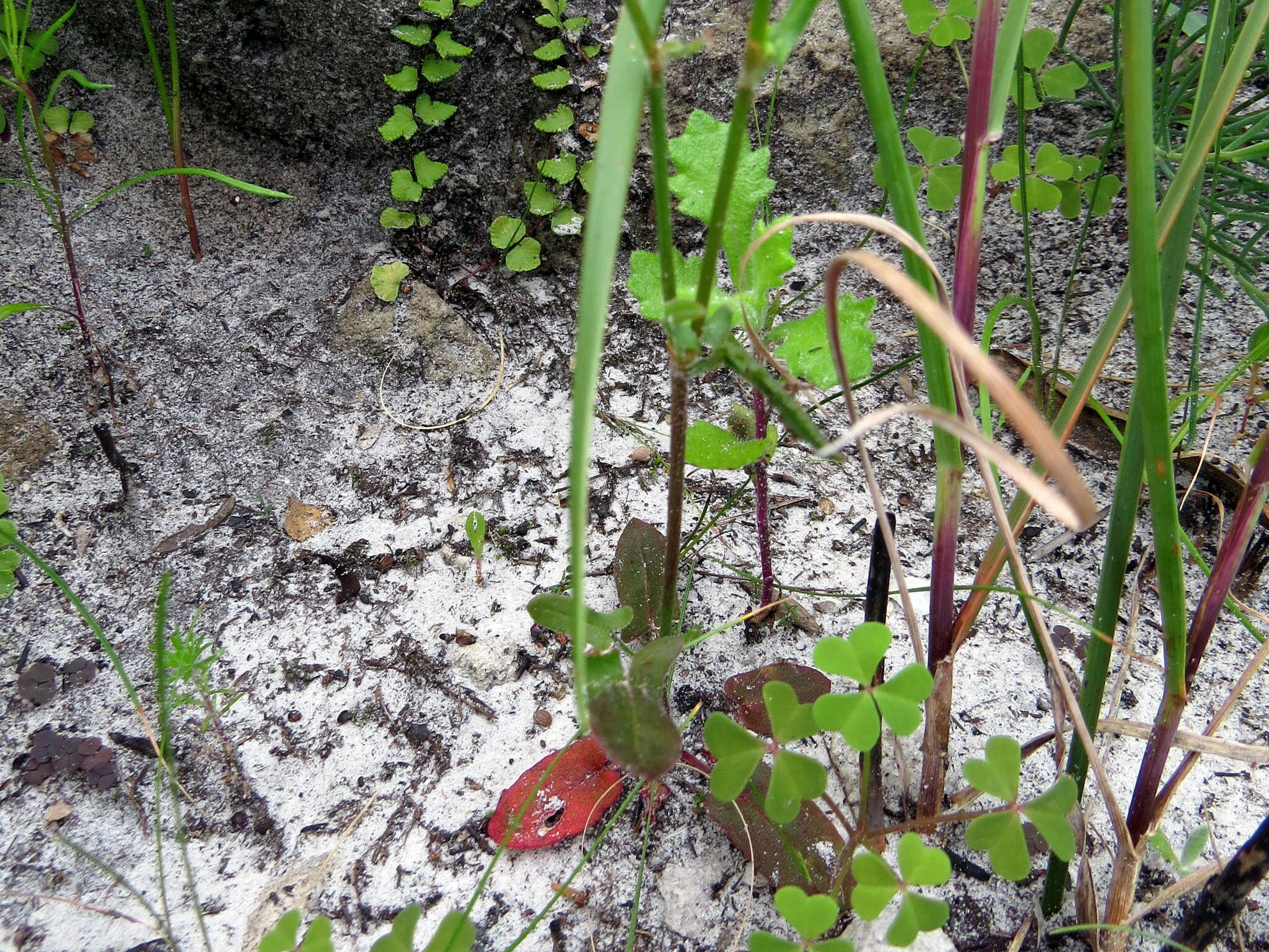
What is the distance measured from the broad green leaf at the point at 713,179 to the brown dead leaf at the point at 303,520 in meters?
0.74

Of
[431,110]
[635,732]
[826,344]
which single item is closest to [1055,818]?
[635,732]

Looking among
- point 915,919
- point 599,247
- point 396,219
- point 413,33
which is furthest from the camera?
point 396,219

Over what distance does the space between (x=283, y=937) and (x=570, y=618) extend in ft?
1.29

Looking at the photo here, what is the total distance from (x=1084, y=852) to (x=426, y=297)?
4.07 ft

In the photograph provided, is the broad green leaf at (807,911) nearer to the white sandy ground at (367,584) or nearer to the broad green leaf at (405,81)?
the white sandy ground at (367,584)

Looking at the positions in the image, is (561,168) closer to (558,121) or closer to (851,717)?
(558,121)

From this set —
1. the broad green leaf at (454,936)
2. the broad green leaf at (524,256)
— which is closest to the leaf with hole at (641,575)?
the broad green leaf at (454,936)

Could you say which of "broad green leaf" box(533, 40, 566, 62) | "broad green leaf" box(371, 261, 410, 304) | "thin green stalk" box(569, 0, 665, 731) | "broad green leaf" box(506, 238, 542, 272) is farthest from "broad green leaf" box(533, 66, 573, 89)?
"thin green stalk" box(569, 0, 665, 731)

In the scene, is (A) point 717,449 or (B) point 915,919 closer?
(B) point 915,919

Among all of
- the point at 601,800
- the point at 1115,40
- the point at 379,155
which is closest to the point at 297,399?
the point at 379,155

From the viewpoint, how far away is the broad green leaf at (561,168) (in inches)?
53.4

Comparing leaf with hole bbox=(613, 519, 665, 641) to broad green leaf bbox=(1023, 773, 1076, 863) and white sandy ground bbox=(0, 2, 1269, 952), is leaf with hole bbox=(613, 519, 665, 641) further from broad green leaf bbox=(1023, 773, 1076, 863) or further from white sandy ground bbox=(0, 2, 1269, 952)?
broad green leaf bbox=(1023, 773, 1076, 863)

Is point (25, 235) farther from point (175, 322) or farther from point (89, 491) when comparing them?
point (89, 491)

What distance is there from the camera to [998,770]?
2.33 feet
